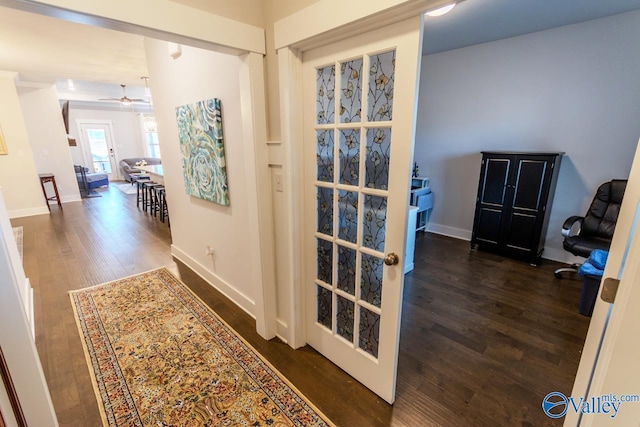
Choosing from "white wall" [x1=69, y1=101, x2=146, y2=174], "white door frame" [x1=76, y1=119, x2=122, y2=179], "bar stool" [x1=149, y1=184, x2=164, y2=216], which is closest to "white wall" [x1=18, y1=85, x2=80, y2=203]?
"bar stool" [x1=149, y1=184, x2=164, y2=216]

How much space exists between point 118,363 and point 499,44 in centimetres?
519

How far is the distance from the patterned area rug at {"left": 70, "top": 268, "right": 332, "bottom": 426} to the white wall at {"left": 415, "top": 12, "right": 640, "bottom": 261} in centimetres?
373

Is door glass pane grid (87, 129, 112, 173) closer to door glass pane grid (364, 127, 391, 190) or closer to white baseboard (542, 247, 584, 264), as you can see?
door glass pane grid (364, 127, 391, 190)

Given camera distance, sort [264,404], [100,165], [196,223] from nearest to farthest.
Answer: [264,404] → [196,223] → [100,165]

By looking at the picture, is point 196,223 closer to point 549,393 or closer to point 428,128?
point 549,393

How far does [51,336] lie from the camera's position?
2.28 m

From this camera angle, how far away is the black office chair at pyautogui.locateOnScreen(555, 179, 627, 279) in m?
2.97

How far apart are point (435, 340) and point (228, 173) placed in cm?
216

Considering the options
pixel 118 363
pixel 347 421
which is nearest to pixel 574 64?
pixel 347 421

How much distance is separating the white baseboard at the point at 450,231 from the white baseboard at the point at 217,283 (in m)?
3.41

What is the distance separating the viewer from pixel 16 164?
5.60 m

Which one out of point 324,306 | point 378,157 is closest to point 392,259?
point 378,157

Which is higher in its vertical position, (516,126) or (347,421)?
(516,126)

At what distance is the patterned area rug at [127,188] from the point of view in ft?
26.9
